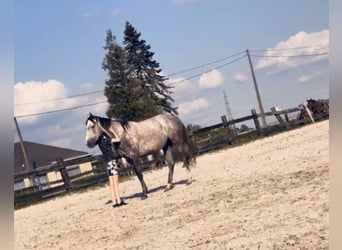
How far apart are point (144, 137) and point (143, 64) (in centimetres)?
60

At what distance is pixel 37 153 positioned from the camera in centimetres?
300

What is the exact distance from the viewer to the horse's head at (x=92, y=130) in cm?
285

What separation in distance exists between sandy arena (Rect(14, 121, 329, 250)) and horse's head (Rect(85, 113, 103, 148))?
38 centimetres

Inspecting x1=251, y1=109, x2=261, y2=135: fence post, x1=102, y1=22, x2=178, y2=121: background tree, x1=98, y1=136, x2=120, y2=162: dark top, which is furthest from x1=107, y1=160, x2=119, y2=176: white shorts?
x1=251, y1=109, x2=261, y2=135: fence post

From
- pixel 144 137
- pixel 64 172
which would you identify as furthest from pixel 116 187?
pixel 64 172

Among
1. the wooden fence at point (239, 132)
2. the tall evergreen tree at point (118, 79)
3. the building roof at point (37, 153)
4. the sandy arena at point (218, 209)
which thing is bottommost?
the sandy arena at point (218, 209)

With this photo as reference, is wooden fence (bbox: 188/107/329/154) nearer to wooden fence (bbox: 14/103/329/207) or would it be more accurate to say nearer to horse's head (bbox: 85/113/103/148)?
wooden fence (bbox: 14/103/329/207)

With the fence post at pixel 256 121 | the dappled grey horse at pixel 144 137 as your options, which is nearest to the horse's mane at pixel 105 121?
the dappled grey horse at pixel 144 137

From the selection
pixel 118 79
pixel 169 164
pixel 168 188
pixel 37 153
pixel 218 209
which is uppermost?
pixel 118 79

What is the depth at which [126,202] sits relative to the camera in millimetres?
2998

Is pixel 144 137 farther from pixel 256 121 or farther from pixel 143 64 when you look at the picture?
pixel 256 121

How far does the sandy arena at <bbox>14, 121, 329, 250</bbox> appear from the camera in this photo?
225cm

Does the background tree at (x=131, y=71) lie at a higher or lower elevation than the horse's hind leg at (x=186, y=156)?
higher

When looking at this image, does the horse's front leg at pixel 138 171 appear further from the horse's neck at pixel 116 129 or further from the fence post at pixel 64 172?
the fence post at pixel 64 172
